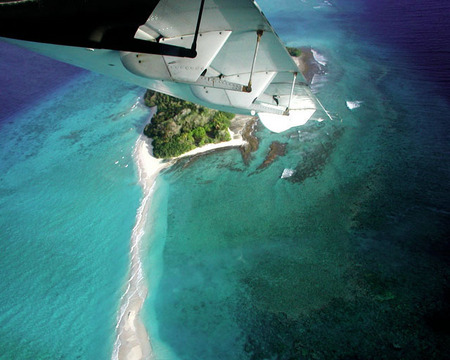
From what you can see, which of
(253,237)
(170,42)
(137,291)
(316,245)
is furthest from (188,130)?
(170,42)

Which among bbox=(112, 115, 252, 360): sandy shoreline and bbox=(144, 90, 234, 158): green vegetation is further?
bbox=(144, 90, 234, 158): green vegetation

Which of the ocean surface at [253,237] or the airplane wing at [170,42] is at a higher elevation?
the airplane wing at [170,42]

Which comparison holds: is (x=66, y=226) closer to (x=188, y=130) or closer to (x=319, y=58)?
(x=188, y=130)

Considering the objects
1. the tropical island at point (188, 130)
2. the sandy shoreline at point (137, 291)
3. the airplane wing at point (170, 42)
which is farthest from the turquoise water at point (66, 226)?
the airplane wing at point (170, 42)

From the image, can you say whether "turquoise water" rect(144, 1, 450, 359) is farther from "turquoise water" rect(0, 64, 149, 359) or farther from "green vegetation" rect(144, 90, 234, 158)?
"turquoise water" rect(0, 64, 149, 359)

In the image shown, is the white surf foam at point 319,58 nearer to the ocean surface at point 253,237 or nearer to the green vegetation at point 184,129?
the ocean surface at point 253,237

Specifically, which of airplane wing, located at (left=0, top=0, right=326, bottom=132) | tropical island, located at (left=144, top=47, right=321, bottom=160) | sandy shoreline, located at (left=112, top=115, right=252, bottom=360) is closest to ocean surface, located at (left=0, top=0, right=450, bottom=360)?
sandy shoreline, located at (left=112, top=115, right=252, bottom=360)
